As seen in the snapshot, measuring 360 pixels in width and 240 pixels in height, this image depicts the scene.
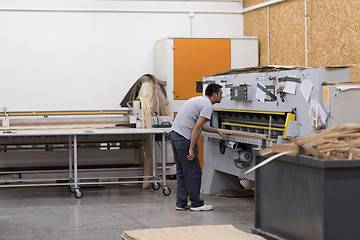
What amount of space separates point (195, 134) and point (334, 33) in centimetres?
201

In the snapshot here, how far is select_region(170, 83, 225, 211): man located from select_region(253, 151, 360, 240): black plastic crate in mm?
2605

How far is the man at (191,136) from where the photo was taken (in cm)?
549

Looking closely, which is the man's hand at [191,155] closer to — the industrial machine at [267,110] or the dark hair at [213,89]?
the industrial machine at [267,110]

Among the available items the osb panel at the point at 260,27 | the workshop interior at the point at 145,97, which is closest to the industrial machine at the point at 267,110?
the workshop interior at the point at 145,97

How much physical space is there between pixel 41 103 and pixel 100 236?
3810 millimetres

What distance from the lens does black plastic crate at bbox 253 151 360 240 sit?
98.3 inches

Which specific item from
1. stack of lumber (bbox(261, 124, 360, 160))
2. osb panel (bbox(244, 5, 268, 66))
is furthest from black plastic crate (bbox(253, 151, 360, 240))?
osb panel (bbox(244, 5, 268, 66))

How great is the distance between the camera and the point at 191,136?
18.2 ft

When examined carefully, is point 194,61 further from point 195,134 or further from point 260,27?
point 195,134

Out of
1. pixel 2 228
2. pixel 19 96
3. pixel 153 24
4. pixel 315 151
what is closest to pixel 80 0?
pixel 153 24

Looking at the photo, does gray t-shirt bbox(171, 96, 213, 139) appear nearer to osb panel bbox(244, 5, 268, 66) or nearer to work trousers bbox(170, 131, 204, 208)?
work trousers bbox(170, 131, 204, 208)

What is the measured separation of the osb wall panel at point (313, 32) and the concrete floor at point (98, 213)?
6.03 ft

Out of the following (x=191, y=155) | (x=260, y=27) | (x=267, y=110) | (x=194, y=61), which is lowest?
(x=191, y=155)

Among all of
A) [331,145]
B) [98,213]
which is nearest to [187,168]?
[98,213]
